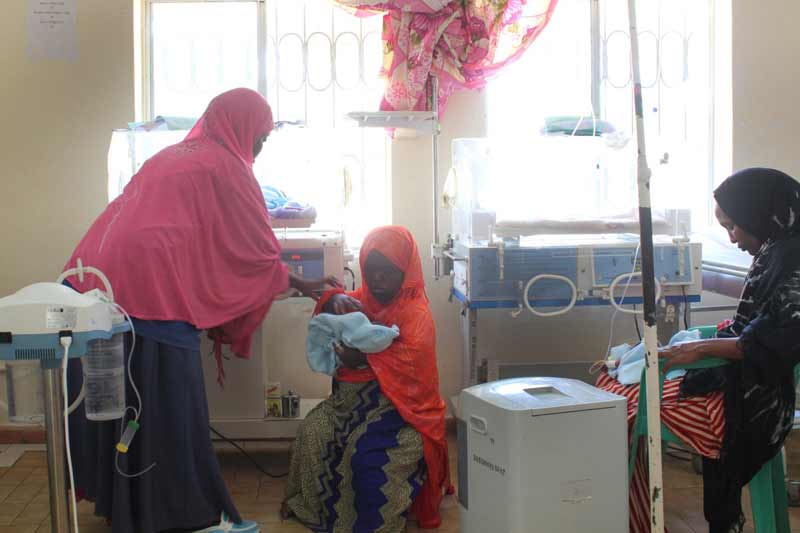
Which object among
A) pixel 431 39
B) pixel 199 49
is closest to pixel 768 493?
pixel 431 39

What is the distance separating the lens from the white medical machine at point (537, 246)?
2820 millimetres

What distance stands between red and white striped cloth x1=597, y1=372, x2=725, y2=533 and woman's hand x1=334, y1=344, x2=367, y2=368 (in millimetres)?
841

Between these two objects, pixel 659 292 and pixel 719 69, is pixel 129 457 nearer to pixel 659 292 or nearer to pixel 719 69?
pixel 659 292

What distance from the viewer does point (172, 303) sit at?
7.51ft

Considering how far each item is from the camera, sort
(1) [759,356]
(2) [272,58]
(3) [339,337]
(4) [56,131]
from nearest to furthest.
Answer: (1) [759,356], (3) [339,337], (4) [56,131], (2) [272,58]

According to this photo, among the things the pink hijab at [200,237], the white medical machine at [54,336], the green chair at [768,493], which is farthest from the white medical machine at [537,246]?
the white medical machine at [54,336]

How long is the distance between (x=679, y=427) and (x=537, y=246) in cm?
86

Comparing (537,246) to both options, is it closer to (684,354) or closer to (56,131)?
(684,354)

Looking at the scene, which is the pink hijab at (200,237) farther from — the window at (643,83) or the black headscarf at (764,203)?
the window at (643,83)

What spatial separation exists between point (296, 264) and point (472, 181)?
2.59 ft

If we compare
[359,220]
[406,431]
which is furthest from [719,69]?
[406,431]

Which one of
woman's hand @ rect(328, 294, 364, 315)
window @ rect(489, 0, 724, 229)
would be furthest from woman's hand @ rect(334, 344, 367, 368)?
window @ rect(489, 0, 724, 229)

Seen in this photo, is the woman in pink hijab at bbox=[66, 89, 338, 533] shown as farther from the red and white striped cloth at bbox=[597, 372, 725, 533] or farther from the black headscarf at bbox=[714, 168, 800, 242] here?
the black headscarf at bbox=[714, 168, 800, 242]

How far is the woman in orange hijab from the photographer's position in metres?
2.47
